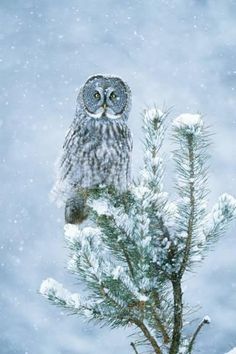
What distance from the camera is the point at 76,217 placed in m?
3.84

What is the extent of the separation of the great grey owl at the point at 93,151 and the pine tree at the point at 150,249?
3.73 feet

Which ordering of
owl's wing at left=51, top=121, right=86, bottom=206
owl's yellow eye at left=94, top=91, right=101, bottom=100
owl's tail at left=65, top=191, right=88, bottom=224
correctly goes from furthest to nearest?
owl's yellow eye at left=94, top=91, right=101, bottom=100, owl's wing at left=51, top=121, right=86, bottom=206, owl's tail at left=65, top=191, right=88, bottom=224

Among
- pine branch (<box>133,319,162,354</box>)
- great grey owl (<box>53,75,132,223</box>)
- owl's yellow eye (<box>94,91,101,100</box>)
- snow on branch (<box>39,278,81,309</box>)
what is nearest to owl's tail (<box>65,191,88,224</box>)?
great grey owl (<box>53,75,132,223</box>)

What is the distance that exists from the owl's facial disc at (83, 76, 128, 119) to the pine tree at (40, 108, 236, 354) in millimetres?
2019

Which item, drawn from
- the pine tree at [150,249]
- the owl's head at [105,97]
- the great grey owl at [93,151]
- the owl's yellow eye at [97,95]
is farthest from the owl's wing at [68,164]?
the pine tree at [150,249]

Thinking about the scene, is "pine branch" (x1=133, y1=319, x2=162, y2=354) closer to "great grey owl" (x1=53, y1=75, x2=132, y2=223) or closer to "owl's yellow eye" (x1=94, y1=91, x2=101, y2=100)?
"great grey owl" (x1=53, y1=75, x2=132, y2=223)

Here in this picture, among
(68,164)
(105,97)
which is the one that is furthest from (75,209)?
(105,97)

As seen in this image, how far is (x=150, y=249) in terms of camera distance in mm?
2338

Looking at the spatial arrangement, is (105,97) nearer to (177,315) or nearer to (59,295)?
(59,295)

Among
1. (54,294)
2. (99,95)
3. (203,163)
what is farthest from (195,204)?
(99,95)

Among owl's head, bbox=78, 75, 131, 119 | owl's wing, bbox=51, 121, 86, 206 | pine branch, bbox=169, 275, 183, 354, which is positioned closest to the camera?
pine branch, bbox=169, 275, 183, 354

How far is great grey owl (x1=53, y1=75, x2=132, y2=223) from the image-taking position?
3.89m

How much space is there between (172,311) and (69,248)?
588 millimetres

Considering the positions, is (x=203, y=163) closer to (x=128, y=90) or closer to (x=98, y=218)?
(x=98, y=218)
